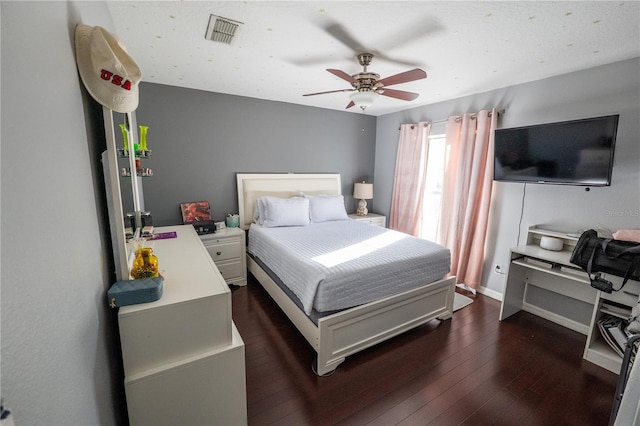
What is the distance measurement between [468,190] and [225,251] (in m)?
2.99

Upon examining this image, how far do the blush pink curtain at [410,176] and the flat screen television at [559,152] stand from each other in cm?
109

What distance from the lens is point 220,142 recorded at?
132 inches

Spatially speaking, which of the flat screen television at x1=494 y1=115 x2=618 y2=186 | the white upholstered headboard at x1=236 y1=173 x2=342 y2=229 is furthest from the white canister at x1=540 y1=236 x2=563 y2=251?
the white upholstered headboard at x1=236 y1=173 x2=342 y2=229

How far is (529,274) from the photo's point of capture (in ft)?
9.13

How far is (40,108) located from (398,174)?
157 inches

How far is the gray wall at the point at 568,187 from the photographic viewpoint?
2139 mm

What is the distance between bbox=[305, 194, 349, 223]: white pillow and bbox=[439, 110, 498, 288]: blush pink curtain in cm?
139

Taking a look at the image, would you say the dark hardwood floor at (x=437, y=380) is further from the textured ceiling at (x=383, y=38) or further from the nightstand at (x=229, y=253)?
the textured ceiling at (x=383, y=38)

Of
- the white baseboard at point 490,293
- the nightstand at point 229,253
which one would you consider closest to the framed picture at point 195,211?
the nightstand at point 229,253

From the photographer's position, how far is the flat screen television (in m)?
2.09

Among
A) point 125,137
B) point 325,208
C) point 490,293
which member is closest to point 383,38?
point 125,137

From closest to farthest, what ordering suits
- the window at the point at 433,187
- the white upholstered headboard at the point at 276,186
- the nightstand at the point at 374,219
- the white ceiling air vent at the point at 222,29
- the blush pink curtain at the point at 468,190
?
the white ceiling air vent at the point at 222,29, the blush pink curtain at the point at 468,190, the white upholstered headboard at the point at 276,186, the window at the point at 433,187, the nightstand at the point at 374,219

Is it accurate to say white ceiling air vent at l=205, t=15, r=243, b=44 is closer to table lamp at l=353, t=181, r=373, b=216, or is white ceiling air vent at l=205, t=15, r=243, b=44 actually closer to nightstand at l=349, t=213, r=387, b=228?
table lamp at l=353, t=181, r=373, b=216

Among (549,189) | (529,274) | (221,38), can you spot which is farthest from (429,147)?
(221,38)
